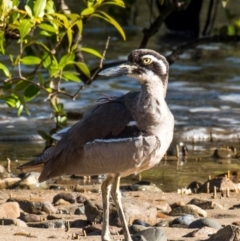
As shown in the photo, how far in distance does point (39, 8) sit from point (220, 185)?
7.66 ft

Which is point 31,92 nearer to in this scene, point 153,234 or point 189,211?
point 189,211

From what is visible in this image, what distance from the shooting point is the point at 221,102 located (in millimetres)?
12836

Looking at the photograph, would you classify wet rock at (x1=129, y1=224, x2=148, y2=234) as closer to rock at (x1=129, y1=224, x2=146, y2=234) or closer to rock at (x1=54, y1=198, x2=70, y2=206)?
rock at (x1=129, y1=224, x2=146, y2=234)

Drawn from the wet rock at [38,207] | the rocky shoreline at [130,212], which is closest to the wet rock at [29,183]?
the rocky shoreline at [130,212]

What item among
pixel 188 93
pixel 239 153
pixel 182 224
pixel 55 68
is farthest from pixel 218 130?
pixel 182 224

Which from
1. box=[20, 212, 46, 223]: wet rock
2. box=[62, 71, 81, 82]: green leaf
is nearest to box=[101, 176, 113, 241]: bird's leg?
box=[20, 212, 46, 223]: wet rock

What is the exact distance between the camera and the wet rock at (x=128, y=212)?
6.29m

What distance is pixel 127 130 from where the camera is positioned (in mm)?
5633

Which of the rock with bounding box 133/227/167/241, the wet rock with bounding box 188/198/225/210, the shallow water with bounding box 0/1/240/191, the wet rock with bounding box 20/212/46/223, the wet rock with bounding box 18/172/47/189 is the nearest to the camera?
the rock with bounding box 133/227/167/241

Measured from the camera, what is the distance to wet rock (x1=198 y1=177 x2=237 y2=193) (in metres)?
7.68

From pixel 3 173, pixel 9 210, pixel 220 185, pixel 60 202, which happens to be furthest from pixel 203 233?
pixel 3 173

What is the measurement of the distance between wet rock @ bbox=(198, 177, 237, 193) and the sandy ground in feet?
0.37

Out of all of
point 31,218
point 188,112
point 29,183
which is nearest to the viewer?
point 31,218

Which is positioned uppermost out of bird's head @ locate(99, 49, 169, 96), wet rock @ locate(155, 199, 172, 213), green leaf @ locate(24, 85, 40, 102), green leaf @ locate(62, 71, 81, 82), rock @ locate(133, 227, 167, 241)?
bird's head @ locate(99, 49, 169, 96)
